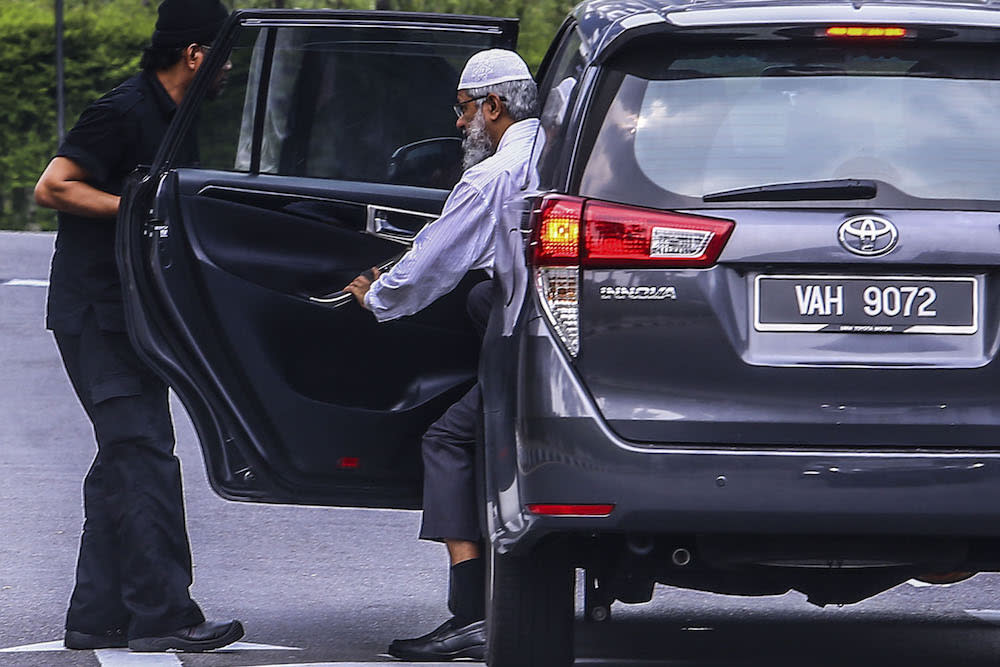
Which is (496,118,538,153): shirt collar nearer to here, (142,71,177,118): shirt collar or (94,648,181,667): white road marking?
(142,71,177,118): shirt collar

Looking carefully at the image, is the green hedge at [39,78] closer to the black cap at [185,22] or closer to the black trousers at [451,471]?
the black cap at [185,22]

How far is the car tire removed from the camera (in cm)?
484

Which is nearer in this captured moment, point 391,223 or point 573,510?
point 573,510

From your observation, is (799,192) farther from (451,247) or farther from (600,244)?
(451,247)

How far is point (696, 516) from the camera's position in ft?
13.9

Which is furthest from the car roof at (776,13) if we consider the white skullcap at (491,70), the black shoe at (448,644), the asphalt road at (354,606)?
the asphalt road at (354,606)

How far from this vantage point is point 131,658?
19.0ft

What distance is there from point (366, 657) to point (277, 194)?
1318mm

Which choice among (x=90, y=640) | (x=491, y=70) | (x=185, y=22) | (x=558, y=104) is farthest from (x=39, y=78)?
(x=558, y=104)

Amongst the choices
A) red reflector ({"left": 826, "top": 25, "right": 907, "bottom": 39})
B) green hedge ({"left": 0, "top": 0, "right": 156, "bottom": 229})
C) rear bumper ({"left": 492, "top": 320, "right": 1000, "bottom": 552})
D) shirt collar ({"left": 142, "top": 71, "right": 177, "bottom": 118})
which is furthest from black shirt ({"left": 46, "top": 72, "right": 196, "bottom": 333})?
green hedge ({"left": 0, "top": 0, "right": 156, "bottom": 229})

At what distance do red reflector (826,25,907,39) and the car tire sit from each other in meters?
1.35

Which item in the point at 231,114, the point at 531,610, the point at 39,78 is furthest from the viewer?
the point at 39,78

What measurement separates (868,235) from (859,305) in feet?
0.48

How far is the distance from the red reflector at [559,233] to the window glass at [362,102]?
1.35 metres
